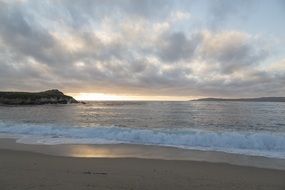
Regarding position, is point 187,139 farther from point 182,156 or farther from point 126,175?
point 126,175

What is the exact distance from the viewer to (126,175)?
7.36 meters

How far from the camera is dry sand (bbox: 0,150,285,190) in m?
6.36

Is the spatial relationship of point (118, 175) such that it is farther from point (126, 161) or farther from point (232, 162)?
point (232, 162)

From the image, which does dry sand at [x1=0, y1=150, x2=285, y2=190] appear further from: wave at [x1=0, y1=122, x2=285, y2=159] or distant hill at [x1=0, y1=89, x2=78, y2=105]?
distant hill at [x1=0, y1=89, x2=78, y2=105]

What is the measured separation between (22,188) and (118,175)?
253cm

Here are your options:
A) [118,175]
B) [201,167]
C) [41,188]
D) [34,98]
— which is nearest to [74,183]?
[41,188]

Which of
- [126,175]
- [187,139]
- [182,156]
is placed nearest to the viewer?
[126,175]

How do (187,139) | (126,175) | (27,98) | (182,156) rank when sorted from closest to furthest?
1. (126,175)
2. (182,156)
3. (187,139)
4. (27,98)

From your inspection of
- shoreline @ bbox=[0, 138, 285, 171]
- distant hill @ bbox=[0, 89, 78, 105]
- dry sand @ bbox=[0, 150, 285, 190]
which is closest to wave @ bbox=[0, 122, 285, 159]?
shoreline @ bbox=[0, 138, 285, 171]

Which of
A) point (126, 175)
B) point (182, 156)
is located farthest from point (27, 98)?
point (126, 175)

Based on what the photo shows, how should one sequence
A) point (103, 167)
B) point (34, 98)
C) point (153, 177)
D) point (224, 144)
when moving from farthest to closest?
1. point (34, 98)
2. point (224, 144)
3. point (103, 167)
4. point (153, 177)

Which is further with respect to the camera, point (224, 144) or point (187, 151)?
point (224, 144)

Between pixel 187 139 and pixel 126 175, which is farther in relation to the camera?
pixel 187 139

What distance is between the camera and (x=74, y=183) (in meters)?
6.45
